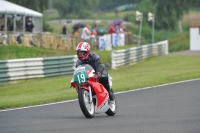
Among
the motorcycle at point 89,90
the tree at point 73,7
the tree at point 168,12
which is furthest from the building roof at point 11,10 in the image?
the tree at point 73,7

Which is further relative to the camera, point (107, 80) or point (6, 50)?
point (6, 50)

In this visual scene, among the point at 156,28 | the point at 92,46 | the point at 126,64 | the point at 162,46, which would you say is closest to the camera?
the point at 126,64

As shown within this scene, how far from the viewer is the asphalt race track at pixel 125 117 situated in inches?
419

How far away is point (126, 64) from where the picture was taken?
108 ft

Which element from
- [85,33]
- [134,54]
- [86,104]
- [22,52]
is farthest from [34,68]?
[86,104]

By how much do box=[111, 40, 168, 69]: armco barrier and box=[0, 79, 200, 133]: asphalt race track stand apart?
13.7 metres

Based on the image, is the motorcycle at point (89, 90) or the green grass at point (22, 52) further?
the green grass at point (22, 52)

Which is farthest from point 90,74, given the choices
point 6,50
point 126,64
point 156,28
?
point 156,28

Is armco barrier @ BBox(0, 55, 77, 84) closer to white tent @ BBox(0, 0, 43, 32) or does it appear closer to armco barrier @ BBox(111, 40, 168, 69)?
armco barrier @ BBox(111, 40, 168, 69)

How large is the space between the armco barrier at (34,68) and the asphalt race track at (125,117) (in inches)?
308

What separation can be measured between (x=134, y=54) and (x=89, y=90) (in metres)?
22.4

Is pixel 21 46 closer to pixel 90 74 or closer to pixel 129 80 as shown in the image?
pixel 129 80

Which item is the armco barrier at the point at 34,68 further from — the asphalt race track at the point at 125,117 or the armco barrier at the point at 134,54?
the asphalt race track at the point at 125,117

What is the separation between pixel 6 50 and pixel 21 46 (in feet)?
4.43
